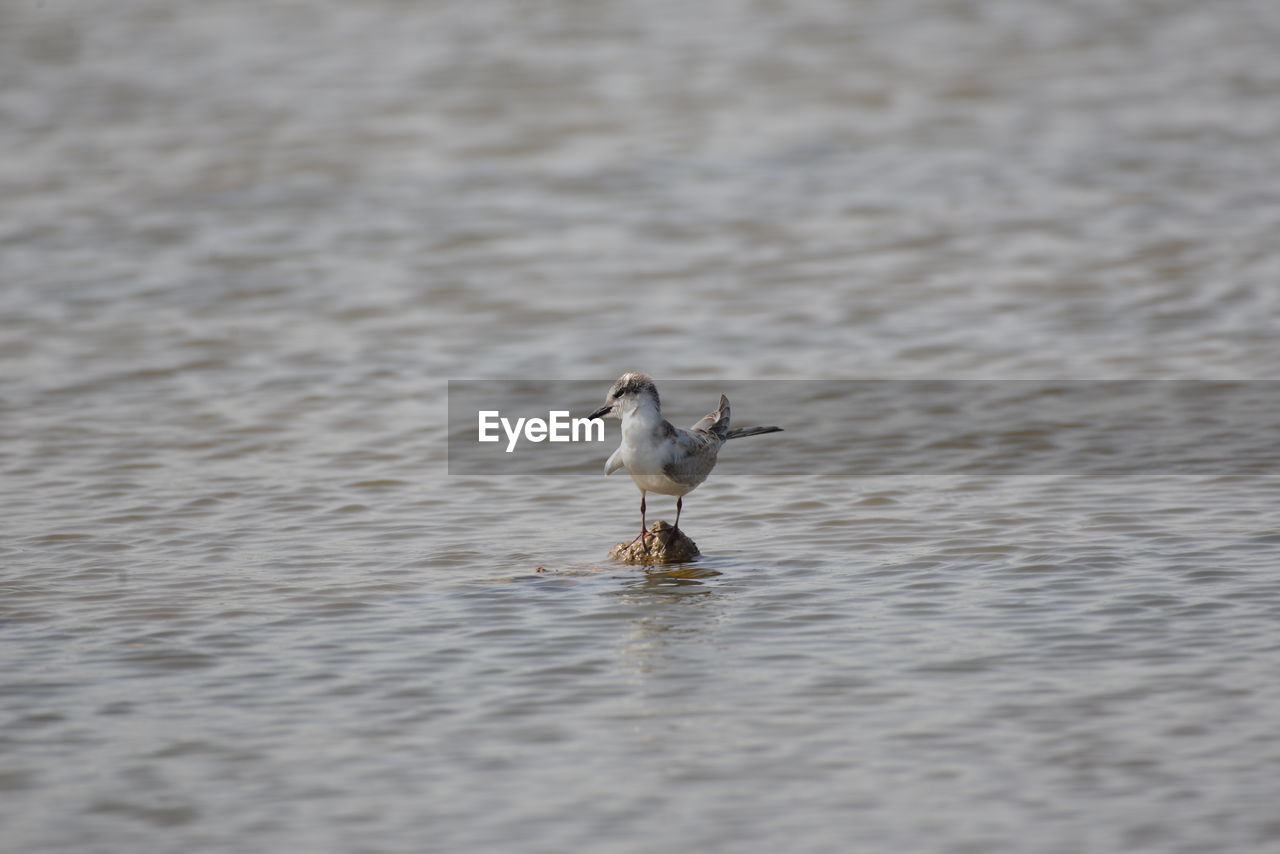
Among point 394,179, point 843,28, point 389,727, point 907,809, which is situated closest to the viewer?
point 907,809

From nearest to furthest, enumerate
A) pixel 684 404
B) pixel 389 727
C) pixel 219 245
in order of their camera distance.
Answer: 1. pixel 389 727
2. pixel 684 404
3. pixel 219 245

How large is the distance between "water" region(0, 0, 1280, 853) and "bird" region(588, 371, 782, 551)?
1.51 ft

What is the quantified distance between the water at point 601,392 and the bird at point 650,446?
0.46 meters

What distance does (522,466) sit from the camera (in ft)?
35.6

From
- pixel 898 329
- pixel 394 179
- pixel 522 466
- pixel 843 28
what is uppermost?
pixel 843 28

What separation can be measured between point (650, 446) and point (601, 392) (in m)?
3.78

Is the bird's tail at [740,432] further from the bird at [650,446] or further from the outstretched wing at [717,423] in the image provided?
the bird at [650,446]

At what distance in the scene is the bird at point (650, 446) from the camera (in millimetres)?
8328

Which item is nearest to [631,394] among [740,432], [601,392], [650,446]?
[650,446]

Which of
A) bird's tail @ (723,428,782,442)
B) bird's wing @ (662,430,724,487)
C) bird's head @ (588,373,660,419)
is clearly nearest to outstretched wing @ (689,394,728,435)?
bird's tail @ (723,428,782,442)

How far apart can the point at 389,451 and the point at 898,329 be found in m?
4.44

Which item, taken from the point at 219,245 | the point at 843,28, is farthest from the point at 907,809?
the point at 843,28

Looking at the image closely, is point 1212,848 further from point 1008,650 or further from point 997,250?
point 997,250

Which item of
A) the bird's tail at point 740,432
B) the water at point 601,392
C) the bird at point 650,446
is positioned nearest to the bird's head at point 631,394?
the bird at point 650,446
